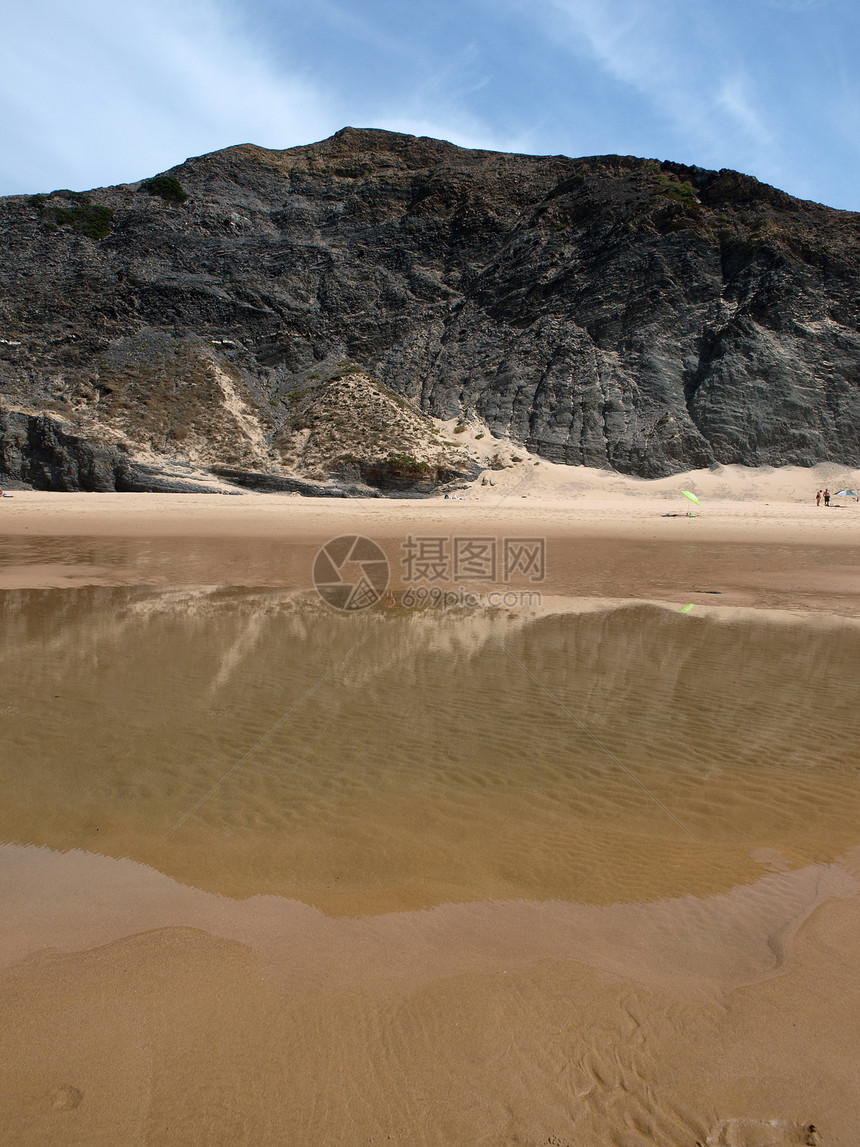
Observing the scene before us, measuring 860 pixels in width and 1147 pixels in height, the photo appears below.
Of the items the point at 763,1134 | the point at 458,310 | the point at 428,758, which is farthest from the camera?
the point at 458,310

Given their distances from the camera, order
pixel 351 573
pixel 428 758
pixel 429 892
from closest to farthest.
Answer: pixel 429 892 < pixel 428 758 < pixel 351 573

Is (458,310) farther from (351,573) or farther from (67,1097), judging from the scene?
(67,1097)

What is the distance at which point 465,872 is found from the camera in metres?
3.28

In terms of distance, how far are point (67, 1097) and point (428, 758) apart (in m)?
2.89

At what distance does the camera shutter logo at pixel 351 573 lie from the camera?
1066cm

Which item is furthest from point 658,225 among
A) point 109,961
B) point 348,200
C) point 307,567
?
point 109,961

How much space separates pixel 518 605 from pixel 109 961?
27.1 feet

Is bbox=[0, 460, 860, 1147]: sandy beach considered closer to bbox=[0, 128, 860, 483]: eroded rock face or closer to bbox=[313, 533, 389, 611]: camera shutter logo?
bbox=[313, 533, 389, 611]: camera shutter logo

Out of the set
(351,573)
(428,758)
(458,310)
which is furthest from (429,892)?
(458,310)

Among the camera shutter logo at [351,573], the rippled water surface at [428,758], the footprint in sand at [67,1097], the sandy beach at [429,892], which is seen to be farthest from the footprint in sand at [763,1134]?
the camera shutter logo at [351,573]

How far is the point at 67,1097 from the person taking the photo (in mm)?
1971

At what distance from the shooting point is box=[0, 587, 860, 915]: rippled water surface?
338 centimetres

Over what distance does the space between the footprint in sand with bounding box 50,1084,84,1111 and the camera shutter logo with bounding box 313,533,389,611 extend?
784cm

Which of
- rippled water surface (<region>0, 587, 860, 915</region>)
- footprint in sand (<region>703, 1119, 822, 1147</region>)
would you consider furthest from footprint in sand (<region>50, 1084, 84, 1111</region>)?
footprint in sand (<region>703, 1119, 822, 1147</region>)
